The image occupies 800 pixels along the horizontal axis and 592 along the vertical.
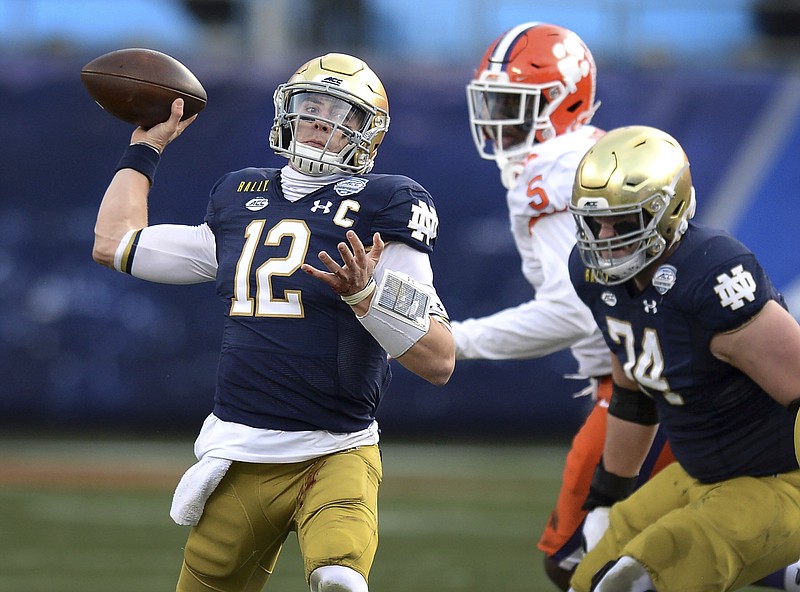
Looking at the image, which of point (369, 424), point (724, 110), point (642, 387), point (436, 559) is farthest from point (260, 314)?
point (724, 110)

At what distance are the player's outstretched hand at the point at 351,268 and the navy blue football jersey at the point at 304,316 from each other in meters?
0.22

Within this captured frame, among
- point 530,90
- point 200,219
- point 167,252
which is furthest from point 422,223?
point 200,219

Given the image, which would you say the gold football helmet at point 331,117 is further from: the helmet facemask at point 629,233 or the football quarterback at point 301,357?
the helmet facemask at point 629,233

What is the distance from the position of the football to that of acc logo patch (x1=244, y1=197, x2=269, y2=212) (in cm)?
42

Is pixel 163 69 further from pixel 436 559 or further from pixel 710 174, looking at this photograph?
pixel 710 174

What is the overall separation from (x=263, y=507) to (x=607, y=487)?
110cm

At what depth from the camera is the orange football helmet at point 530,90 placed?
4355 mm

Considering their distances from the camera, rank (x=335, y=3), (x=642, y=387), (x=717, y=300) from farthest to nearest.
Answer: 1. (x=335, y=3)
2. (x=642, y=387)
3. (x=717, y=300)

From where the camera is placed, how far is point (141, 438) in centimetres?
868

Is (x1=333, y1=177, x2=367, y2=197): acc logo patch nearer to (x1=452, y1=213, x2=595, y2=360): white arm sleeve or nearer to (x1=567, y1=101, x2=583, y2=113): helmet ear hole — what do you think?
(x1=452, y1=213, x2=595, y2=360): white arm sleeve

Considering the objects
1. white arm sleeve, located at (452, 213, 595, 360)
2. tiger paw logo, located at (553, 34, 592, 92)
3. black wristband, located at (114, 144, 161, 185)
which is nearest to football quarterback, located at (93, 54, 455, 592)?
black wristband, located at (114, 144, 161, 185)

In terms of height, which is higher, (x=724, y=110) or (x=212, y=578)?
(x=212, y=578)

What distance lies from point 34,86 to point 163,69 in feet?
17.3

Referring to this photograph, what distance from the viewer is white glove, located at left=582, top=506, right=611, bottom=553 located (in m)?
3.86
